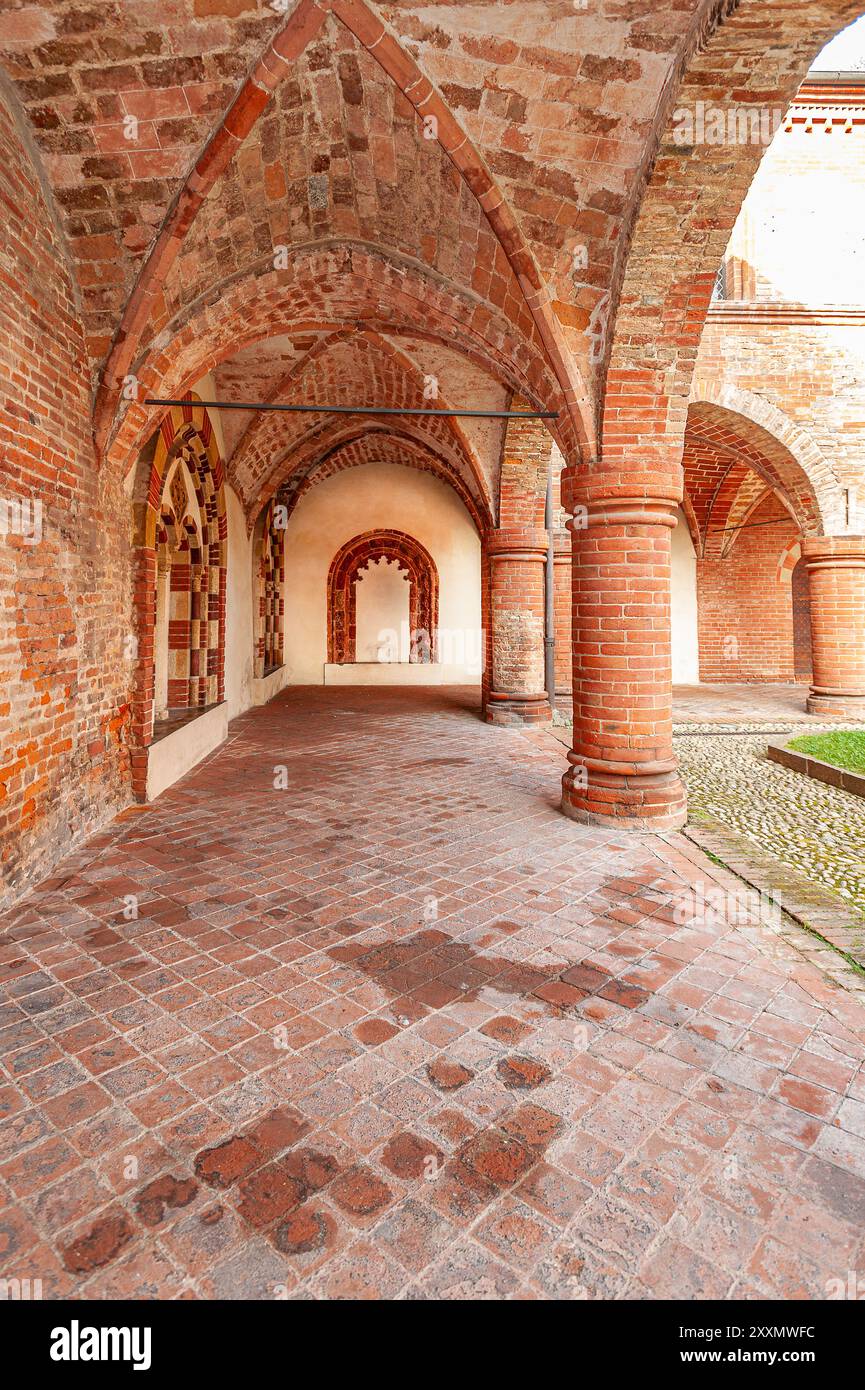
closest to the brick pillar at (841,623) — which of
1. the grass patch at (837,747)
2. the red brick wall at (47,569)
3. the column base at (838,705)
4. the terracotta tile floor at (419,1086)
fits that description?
the column base at (838,705)

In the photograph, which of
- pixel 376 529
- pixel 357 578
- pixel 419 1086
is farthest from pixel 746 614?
pixel 419 1086

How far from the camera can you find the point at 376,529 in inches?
599

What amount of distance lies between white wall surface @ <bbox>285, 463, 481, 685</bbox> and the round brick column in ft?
19.2

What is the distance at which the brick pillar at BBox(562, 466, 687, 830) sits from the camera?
4.72 m

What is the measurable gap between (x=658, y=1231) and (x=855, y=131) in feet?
47.1

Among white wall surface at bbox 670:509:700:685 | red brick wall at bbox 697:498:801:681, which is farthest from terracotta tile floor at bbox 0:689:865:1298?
red brick wall at bbox 697:498:801:681

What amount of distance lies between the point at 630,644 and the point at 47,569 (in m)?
3.78

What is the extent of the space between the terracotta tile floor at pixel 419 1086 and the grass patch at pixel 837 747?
3.37 meters

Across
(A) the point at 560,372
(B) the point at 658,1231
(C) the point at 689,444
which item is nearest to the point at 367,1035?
(B) the point at 658,1231

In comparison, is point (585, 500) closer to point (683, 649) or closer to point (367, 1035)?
point (367, 1035)

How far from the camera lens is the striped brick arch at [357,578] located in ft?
50.6

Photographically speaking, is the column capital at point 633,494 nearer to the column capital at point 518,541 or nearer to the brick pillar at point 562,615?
the column capital at point 518,541

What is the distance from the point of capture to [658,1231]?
1529mm

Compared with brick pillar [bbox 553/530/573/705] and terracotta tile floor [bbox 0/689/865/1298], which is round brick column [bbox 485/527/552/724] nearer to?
brick pillar [bbox 553/530/573/705]
